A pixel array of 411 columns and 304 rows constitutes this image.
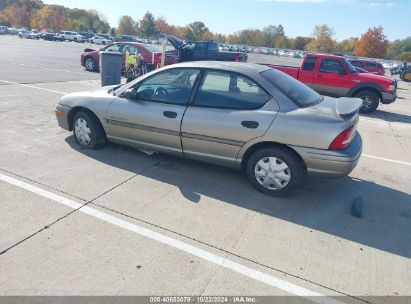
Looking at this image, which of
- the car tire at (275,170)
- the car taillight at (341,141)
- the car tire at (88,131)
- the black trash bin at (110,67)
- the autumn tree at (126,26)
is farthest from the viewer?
the autumn tree at (126,26)

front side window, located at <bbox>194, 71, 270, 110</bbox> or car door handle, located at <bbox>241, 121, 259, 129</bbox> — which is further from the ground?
front side window, located at <bbox>194, 71, 270, 110</bbox>

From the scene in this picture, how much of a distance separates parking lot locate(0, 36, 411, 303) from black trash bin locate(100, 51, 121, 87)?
461 centimetres

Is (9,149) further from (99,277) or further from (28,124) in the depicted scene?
(99,277)

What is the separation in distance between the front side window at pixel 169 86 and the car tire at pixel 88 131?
929 mm

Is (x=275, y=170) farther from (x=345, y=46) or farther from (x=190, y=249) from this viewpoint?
(x=345, y=46)

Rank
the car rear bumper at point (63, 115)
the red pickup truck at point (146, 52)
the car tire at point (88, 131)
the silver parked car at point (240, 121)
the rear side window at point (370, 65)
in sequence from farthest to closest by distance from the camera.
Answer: the rear side window at point (370, 65)
the red pickup truck at point (146, 52)
the car rear bumper at point (63, 115)
the car tire at point (88, 131)
the silver parked car at point (240, 121)

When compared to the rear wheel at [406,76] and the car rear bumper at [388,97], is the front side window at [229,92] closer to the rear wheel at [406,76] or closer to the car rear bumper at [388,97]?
the car rear bumper at [388,97]

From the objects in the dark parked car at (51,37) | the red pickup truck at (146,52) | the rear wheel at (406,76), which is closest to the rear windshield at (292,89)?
the red pickup truck at (146,52)

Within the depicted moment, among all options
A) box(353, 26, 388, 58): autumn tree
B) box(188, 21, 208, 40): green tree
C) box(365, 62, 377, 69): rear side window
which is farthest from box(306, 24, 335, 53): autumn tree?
box(365, 62, 377, 69): rear side window

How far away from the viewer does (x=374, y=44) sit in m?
65.1

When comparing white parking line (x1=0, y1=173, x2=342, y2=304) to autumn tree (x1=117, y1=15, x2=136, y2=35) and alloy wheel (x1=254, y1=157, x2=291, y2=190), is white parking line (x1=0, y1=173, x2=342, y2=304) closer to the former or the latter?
alloy wheel (x1=254, y1=157, x2=291, y2=190)

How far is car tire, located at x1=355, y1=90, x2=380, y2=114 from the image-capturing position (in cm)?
1032

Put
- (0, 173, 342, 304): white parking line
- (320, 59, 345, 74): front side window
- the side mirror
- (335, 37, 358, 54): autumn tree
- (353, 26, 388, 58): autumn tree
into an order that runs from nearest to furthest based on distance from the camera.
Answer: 1. (0, 173, 342, 304): white parking line
2. the side mirror
3. (320, 59, 345, 74): front side window
4. (353, 26, 388, 58): autumn tree
5. (335, 37, 358, 54): autumn tree

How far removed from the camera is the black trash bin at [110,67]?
943 cm
